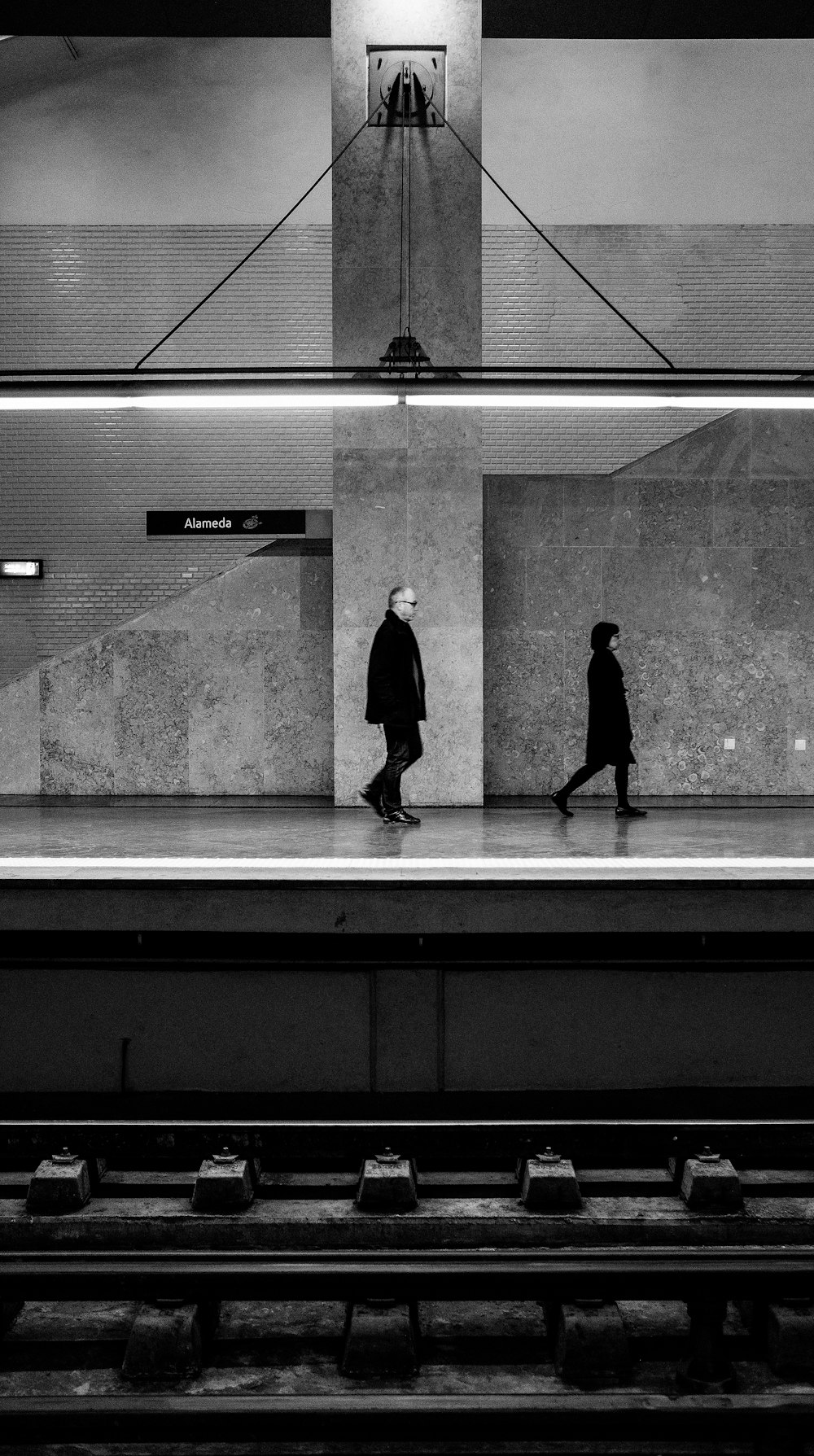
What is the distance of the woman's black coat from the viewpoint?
964 cm

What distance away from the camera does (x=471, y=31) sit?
10961 millimetres

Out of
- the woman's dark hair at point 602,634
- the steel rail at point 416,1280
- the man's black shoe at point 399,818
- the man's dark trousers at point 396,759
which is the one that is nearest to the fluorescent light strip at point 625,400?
the woman's dark hair at point 602,634

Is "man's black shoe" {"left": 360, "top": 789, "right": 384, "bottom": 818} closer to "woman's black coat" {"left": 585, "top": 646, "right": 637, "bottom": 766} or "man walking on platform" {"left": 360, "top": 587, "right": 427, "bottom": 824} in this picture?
"man walking on platform" {"left": 360, "top": 587, "right": 427, "bottom": 824}

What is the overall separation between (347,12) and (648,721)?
772 cm

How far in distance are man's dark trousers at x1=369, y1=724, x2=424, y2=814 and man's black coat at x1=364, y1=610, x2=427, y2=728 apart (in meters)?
0.07

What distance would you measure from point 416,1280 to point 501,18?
11.9 metres

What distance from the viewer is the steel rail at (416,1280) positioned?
3396 mm

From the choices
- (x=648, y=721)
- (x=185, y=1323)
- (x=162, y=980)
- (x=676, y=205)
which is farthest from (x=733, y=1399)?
(x=676, y=205)

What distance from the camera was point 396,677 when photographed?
9062 millimetres

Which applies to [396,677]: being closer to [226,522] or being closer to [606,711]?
[606,711]

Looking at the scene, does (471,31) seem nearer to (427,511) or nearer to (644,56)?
(644,56)

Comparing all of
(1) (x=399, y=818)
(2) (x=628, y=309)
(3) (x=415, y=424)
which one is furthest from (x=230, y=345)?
(1) (x=399, y=818)

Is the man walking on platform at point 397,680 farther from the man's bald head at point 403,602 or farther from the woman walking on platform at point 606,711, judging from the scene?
the woman walking on platform at point 606,711

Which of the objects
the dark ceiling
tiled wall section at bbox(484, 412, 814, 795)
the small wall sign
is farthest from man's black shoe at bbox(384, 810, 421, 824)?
the dark ceiling
